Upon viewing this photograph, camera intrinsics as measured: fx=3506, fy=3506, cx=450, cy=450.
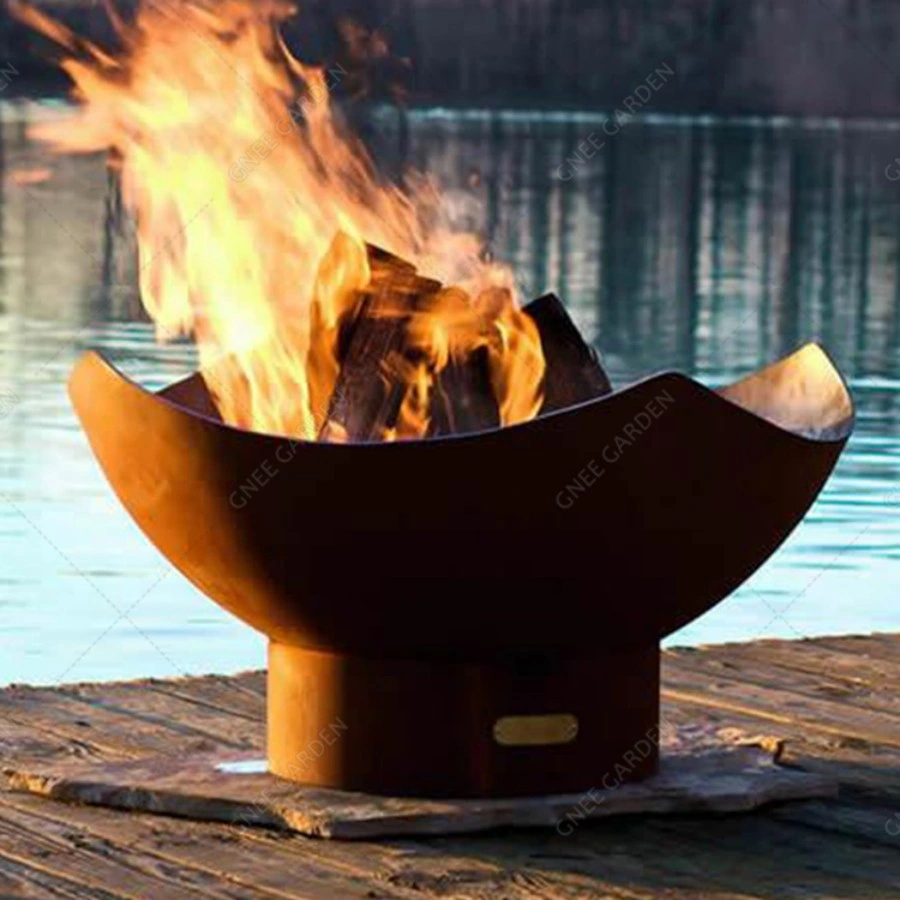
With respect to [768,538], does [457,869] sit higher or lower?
lower

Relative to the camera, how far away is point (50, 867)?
652cm

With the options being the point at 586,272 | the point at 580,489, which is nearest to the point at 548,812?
the point at 580,489

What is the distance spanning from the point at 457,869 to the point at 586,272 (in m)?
24.8

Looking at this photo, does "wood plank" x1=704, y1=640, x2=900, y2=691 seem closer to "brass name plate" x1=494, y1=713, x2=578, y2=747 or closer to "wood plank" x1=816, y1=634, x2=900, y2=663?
"wood plank" x1=816, y1=634, x2=900, y2=663

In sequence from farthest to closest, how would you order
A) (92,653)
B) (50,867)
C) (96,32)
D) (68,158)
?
(68,158)
(92,653)
(96,32)
(50,867)

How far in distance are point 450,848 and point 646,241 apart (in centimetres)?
3211

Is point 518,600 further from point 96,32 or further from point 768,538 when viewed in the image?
point 96,32

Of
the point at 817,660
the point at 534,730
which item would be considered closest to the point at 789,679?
the point at 817,660

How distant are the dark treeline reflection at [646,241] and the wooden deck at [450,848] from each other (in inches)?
76.6

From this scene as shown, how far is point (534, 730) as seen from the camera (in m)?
7.01

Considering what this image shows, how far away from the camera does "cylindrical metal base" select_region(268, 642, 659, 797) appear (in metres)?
6.96

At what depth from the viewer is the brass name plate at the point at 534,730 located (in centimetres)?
699

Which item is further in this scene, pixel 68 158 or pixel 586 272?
pixel 68 158

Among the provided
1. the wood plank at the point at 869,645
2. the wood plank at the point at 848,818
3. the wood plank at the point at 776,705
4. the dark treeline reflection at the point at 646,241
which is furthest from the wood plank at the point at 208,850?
the wood plank at the point at 869,645
